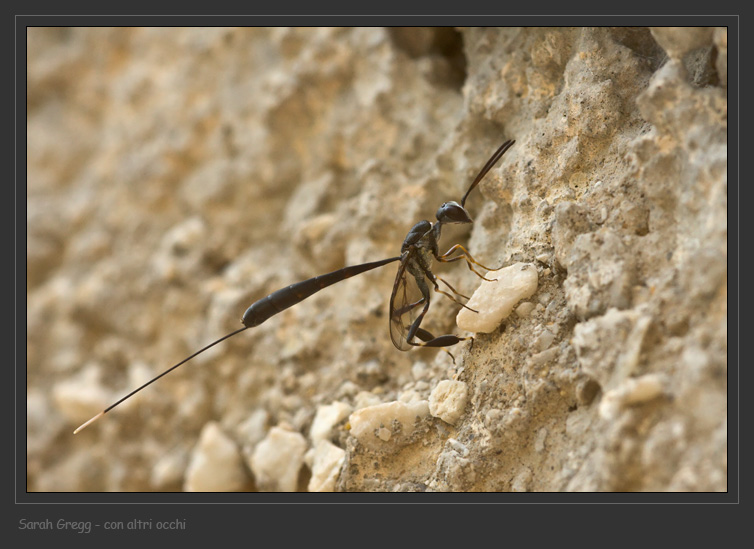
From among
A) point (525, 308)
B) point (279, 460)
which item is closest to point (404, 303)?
point (525, 308)

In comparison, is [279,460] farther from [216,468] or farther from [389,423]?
[389,423]

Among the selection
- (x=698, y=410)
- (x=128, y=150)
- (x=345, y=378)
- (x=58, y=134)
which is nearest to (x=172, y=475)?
(x=345, y=378)

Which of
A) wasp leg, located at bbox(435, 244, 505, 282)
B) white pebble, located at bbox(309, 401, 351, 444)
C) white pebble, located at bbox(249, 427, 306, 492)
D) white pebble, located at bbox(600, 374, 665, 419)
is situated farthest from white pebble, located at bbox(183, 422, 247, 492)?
white pebble, located at bbox(600, 374, 665, 419)

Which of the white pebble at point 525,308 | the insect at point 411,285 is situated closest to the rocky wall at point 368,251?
the white pebble at point 525,308

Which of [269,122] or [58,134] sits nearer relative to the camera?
[269,122]

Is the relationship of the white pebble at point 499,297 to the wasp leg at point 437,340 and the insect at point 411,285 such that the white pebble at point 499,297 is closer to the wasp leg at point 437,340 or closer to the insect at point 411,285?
the wasp leg at point 437,340

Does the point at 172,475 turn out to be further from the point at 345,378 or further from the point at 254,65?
the point at 254,65

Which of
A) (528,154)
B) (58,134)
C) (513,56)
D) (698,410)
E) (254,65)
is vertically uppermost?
(58,134)

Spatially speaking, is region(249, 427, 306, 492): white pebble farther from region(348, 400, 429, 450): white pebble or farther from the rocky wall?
region(348, 400, 429, 450): white pebble
